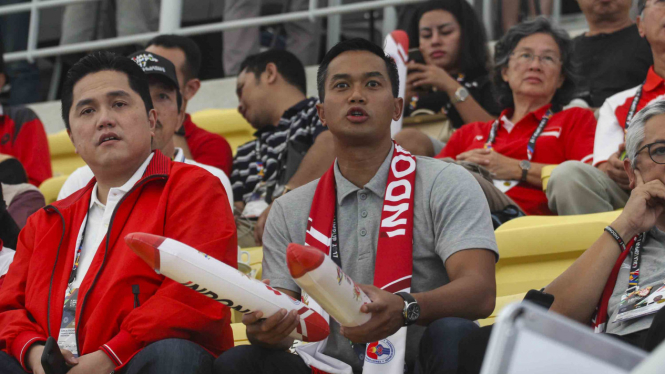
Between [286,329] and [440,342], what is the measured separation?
1.18ft

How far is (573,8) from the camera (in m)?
6.36

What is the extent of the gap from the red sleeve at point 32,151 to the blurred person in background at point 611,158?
2625mm

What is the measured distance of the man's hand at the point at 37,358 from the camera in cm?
245

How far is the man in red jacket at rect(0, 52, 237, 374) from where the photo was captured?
8.14 feet

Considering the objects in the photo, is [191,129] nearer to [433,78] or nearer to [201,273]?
[433,78]

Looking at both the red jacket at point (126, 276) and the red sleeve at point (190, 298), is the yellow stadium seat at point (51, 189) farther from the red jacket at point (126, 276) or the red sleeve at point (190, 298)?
the red sleeve at point (190, 298)

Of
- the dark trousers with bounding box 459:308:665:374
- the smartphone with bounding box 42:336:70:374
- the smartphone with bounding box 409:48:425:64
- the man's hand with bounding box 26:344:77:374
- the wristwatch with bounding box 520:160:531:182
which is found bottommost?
the man's hand with bounding box 26:344:77:374

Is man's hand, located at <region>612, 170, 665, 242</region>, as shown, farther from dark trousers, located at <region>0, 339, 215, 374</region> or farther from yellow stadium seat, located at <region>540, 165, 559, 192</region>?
dark trousers, located at <region>0, 339, 215, 374</region>

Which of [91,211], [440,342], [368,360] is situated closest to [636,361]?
[440,342]

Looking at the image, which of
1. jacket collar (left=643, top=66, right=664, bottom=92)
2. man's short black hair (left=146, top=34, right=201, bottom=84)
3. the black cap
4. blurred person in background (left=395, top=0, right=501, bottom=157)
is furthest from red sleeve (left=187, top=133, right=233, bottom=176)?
jacket collar (left=643, top=66, right=664, bottom=92)

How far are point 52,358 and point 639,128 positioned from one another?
166 centimetres

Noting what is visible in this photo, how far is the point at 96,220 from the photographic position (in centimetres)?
288

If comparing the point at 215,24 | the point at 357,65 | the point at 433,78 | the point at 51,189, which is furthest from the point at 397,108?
the point at 215,24

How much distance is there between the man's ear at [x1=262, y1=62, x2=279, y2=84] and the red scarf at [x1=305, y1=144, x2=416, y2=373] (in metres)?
2.12
